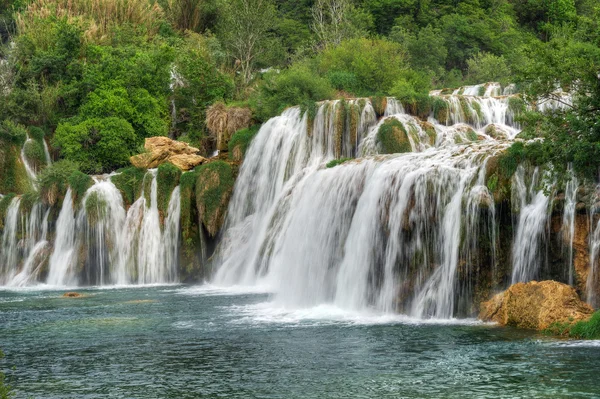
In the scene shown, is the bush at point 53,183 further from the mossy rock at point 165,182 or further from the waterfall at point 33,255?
the mossy rock at point 165,182

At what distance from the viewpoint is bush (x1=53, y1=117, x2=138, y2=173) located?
49250 mm

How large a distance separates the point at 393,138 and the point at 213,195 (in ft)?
30.6

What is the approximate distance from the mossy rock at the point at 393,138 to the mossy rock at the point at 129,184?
43.5 ft

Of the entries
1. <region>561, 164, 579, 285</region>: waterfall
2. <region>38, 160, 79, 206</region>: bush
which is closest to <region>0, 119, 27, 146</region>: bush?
<region>38, 160, 79, 206</region>: bush

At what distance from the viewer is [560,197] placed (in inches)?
923

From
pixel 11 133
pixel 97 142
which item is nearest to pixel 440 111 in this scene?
pixel 97 142

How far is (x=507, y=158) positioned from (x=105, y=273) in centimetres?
2334

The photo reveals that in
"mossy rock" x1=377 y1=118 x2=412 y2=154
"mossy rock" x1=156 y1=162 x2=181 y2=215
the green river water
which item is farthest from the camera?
"mossy rock" x1=156 y1=162 x2=181 y2=215

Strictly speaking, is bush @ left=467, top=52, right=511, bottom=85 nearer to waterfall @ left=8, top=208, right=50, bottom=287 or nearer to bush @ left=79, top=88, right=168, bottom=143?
bush @ left=79, top=88, right=168, bottom=143

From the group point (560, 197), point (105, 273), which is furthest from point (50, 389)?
point (105, 273)

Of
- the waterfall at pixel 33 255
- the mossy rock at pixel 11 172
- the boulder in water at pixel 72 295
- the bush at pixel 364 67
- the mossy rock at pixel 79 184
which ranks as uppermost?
the bush at pixel 364 67

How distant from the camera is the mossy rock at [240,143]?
140ft

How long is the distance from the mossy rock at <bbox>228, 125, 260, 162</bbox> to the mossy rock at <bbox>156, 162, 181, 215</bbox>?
294 cm

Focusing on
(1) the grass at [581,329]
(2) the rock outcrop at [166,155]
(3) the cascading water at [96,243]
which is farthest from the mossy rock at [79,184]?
(1) the grass at [581,329]
